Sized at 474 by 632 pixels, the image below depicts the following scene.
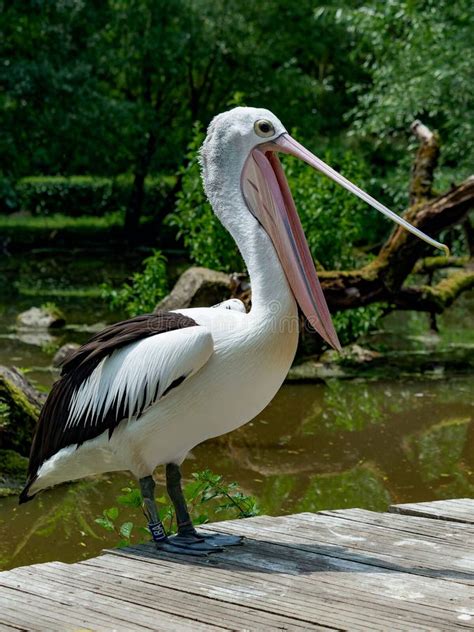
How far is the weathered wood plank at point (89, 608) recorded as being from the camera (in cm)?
253

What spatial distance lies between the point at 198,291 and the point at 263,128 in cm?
571

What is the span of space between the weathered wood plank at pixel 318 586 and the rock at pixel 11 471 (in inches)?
105

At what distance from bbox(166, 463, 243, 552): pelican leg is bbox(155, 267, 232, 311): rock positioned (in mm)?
5640

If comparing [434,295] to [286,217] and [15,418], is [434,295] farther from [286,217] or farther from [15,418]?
[286,217]

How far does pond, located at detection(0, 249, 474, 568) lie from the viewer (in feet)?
17.4

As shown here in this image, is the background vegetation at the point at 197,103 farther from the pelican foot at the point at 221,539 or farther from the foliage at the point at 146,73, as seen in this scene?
the pelican foot at the point at 221,539

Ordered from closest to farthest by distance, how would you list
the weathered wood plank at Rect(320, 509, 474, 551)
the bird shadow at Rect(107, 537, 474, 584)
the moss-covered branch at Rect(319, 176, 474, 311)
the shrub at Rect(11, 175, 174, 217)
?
1. the bird shadow at Rect(107, 537, 474, 584)
2. the weathered wood plank at Rect(320, 509, 474, 551)
3. the moss-covered branch at Rect(319, 176, 474, 311)
4. the shrub at Rect(11, 175, 174, 217)

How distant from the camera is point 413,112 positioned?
11508mm

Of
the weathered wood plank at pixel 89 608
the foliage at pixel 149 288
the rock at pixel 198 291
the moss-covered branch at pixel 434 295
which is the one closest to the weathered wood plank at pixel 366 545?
the weathered wood plank at pixel 89 608

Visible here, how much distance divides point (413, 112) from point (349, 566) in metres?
9.20

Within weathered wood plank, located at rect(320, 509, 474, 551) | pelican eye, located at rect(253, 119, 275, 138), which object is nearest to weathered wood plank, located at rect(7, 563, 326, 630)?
weathered wood plank, located at rect(320, 509, 474, 551)

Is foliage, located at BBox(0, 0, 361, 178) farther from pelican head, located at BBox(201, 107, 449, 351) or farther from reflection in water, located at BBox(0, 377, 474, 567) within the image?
pelican head, located at BBox(201, 107, 449, 351)

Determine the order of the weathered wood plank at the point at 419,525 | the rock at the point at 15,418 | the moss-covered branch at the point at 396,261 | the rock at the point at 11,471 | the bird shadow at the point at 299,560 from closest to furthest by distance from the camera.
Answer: the bird shadow at the point at 299,560
the weathered wood plank at the point at 419,525
the rock at the point at 11,471
the rock at the point at 15,418
the moss-covered branch at the point at 396,261

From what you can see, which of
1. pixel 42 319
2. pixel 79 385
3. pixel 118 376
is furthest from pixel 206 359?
pixel 42 319
